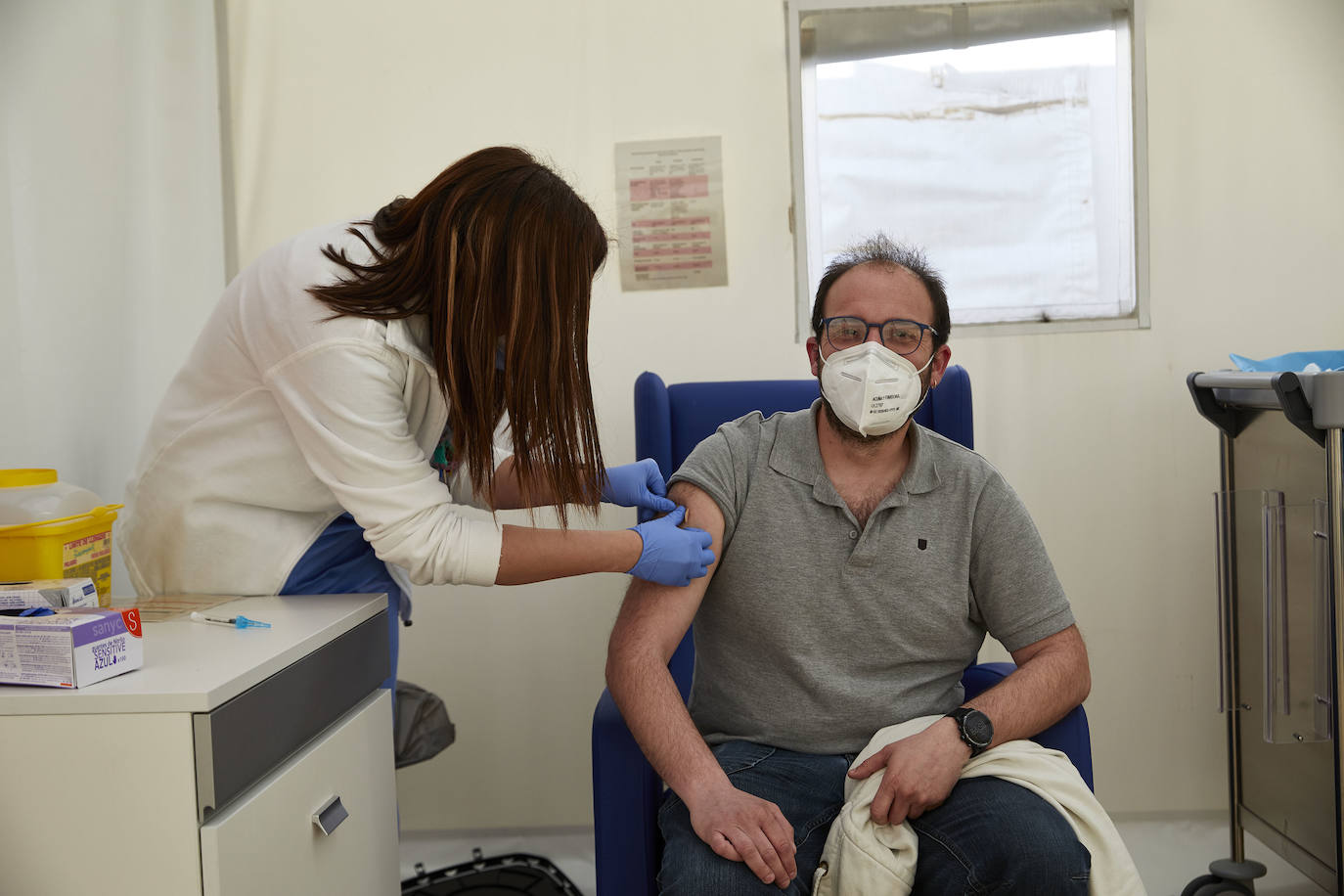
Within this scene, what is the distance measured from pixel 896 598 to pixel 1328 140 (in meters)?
1.67

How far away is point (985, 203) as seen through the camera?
7.45 ft

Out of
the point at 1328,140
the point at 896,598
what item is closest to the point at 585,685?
the point at 896,598

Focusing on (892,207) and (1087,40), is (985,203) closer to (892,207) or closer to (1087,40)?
(892,207)

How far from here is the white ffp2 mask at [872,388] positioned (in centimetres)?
145

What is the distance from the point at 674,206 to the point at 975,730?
1.37 m

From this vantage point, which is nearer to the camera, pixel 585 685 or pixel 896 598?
pixel 896 598

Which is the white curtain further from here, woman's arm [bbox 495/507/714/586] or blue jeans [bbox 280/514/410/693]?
woman's arm [bbox 495/507/714/586]

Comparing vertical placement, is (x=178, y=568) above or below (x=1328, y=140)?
below

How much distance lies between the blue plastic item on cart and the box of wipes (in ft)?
6.57

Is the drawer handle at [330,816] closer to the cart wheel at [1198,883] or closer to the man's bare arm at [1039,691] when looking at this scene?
the man's bare arm at [1039,691]

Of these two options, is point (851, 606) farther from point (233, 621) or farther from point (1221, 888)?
point (1221, 888)

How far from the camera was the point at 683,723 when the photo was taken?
52.7 inches

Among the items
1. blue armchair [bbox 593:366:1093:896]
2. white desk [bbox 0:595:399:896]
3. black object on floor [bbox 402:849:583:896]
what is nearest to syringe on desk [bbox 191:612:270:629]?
white desk [bbox 0:595:399:896]

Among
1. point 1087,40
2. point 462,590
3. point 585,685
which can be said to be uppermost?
point 1087,40
